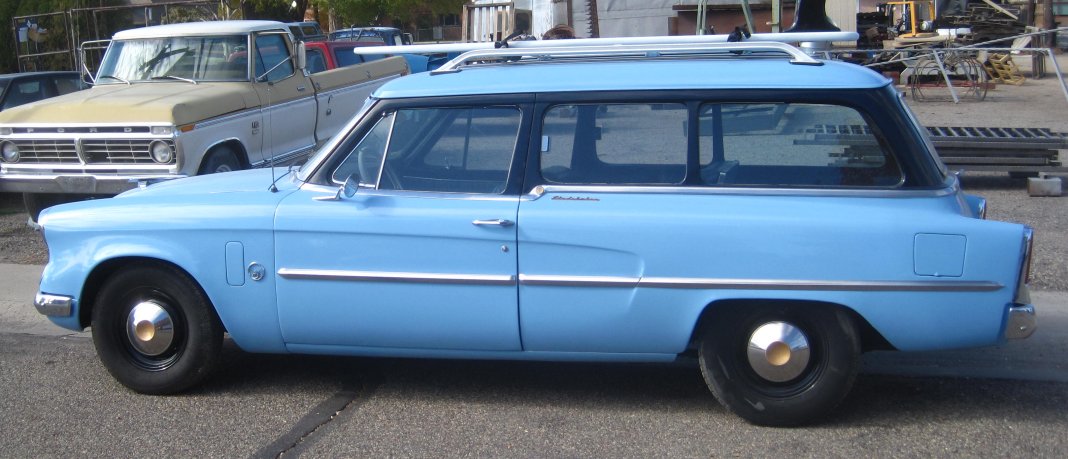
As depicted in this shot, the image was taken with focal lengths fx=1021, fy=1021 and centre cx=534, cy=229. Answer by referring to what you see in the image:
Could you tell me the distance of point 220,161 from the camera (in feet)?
30.8

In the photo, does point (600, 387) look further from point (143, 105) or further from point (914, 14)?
point (914, 14)

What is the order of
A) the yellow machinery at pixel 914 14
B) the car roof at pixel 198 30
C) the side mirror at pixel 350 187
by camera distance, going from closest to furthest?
the side mirror at pixel 350 187, the car roof at pixel 198 30, the yellow machinery at pixel 914 14

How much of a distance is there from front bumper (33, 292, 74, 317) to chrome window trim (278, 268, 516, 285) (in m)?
1.16

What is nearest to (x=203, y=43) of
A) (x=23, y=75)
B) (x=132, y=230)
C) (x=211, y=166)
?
(x=211, y=166)

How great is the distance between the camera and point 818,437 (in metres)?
4.52

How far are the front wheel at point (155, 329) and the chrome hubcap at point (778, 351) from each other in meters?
2.62

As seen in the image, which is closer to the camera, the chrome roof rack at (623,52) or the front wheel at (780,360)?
the front wheel at (780,360)

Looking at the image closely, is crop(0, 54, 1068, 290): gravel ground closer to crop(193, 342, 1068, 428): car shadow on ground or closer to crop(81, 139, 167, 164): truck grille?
crop(81, 139, 167, 164): truck grille

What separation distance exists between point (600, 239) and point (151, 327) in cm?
229

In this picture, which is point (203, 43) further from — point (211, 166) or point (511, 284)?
point (511, 284)

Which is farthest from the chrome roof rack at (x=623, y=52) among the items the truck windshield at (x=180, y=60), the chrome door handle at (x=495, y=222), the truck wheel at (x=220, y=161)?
the truck windshield at (x=180, y=60)

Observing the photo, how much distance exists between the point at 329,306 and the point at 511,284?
881 mm

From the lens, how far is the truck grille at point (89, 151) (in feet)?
29.0

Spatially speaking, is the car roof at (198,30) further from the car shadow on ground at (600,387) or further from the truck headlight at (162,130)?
the car shadow on ground at (600,387)
